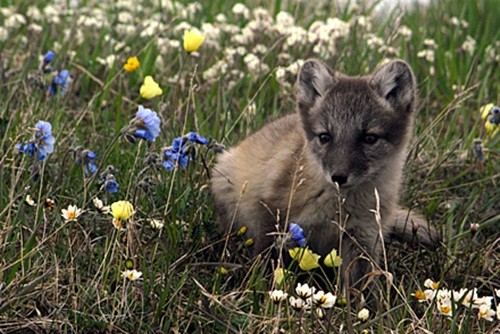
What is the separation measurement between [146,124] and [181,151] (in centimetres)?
27

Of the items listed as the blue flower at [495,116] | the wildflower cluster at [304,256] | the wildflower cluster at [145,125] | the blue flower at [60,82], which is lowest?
the blue flower at [60,82]

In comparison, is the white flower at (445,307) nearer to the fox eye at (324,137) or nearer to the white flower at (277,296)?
the white flower at (277,296)

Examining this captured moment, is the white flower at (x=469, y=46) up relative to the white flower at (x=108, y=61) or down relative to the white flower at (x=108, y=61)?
up

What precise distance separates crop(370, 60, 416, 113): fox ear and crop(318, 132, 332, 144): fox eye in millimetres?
368

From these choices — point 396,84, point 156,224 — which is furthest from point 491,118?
point 156,224

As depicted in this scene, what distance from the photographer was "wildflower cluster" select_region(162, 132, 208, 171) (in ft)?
14.7

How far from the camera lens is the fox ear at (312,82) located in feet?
16.9

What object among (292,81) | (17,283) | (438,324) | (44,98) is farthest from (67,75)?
(438,324)

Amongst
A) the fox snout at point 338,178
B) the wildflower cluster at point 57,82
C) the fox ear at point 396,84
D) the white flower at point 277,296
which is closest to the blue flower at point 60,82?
the wildflower cluster at point 57,82

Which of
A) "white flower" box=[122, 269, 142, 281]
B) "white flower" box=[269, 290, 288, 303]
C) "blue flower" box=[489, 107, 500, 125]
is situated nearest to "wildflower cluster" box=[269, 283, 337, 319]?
"white flower" box=[269, 290, 288, 303]

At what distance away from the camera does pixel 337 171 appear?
15.3ft

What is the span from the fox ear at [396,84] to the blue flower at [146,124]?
125 cm

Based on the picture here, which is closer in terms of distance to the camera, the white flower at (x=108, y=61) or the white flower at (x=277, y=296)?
the white flower at (x=277, y=296)

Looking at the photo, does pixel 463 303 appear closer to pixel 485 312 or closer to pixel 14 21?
pixel 485 312
